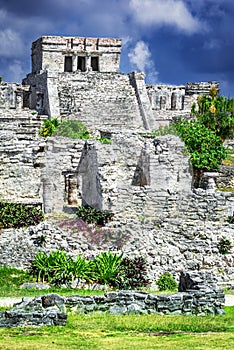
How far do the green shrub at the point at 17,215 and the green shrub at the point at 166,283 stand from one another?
4.73 meters

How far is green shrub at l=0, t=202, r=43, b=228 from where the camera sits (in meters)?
21.4

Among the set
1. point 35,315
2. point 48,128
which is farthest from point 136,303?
point 48,128

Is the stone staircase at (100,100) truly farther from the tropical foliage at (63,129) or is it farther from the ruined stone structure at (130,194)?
the ruined stone structure at (130,194)

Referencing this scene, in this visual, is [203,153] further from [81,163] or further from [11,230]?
[11,230]

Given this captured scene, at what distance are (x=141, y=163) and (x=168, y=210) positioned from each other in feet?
12.3

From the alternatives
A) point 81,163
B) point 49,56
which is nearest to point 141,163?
point 81,163

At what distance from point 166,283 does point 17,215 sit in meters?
5.58

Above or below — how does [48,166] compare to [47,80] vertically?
below

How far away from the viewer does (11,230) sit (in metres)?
21.2

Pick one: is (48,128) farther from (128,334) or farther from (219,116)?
(128,334)

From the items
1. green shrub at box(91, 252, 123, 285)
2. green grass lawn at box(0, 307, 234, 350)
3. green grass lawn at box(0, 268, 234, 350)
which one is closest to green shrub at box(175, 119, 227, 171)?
green shrub at box(91, 252, 123, 285)

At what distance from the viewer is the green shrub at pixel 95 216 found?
72.9 ft

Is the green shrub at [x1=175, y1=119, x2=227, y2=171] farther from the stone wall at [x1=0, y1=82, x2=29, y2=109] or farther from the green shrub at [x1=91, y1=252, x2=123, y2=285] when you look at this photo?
the stone wall at [x1=0, y1=82, x2=29, y2=109]

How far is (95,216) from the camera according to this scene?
22.3 m
